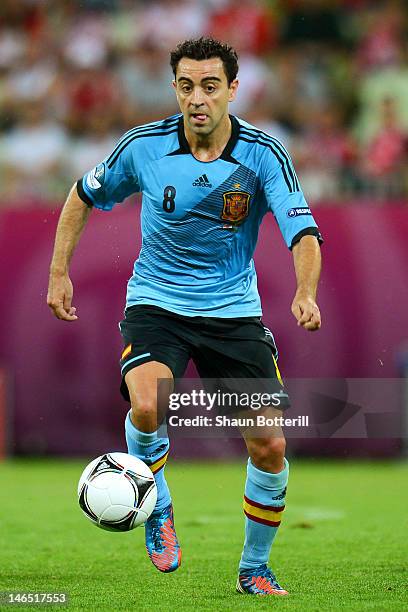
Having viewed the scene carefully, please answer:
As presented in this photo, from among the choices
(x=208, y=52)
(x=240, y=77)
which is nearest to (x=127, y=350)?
(x=208, y=52)

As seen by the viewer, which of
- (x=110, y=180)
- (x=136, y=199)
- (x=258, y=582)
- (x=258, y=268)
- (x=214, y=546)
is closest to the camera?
(x=258, y=582)

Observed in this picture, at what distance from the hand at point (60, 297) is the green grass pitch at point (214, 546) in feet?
4.02

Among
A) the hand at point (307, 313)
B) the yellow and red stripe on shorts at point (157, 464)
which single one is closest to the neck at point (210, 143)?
the hand at point (307, 313)

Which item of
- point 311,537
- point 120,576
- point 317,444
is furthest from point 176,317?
point 317,444

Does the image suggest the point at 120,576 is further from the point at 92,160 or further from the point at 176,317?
the point at 92,160

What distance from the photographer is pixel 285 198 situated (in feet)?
18.4

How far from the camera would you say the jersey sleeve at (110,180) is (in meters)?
5.96

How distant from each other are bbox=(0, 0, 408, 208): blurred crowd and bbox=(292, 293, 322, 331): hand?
729 centimetres

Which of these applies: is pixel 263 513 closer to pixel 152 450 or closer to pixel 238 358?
pixel 152 450

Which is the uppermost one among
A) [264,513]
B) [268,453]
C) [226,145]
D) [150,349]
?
[226,145]

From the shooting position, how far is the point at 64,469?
11.8 m

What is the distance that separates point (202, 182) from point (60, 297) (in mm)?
843

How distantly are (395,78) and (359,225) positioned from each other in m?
2.66

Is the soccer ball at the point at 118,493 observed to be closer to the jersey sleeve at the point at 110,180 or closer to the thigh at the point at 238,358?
the thigh at the point at 238,358
